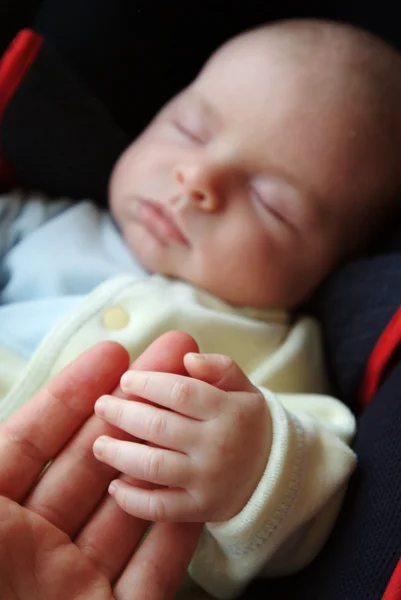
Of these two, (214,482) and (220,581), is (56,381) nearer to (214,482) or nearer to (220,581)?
(214,482)

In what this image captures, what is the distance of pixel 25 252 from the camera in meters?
1.09

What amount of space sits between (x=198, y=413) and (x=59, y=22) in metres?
0.82

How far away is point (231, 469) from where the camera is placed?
2.30ft

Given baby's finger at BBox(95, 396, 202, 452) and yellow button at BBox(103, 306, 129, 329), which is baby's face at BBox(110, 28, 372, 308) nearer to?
yellow button at BBox(103, 306, 129, 329)

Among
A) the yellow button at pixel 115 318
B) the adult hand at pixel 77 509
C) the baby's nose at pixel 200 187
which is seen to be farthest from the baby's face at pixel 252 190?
the adult hand at pixel 77 509

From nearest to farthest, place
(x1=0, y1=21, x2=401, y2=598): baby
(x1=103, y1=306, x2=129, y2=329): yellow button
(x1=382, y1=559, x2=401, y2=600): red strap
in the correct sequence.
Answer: (x1=382, y1=559, x2=401, y2=600): red strap < (x1=0, y1=21, x2=401, y2=598): baby < (x1=103, y1=306, x2=129, y2=329): yellow button

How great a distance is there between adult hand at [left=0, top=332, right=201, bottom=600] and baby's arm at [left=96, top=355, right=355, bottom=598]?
0.16 ft

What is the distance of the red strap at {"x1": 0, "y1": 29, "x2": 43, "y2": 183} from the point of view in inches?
43.5

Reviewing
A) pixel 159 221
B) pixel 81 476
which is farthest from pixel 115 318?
pixel 81 476

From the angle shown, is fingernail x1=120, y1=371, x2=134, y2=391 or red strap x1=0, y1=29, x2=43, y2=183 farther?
red strap x1=0, y1=29, x2=43, y2=183

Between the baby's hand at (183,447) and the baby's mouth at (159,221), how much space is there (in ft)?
1.11

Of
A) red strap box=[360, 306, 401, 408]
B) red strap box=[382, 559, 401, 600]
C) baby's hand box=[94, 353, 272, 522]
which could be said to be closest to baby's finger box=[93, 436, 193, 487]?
baby's hand box=[94, 353, 272, 522]

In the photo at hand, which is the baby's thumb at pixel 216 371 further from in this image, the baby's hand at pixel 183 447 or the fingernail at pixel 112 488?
the fingernail at pixel 112 488

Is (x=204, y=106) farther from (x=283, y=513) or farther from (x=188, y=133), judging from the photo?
(x=283, y=513)
